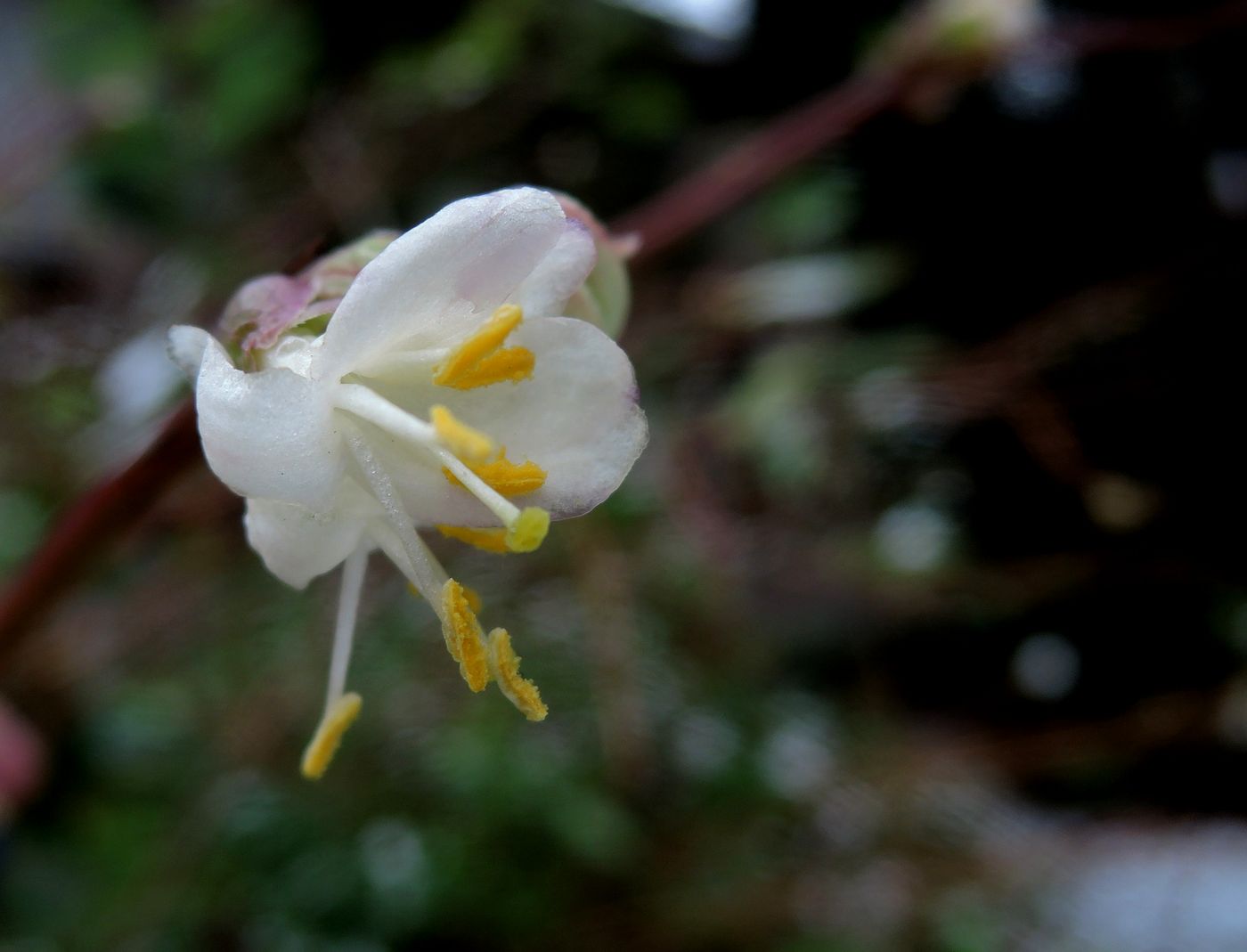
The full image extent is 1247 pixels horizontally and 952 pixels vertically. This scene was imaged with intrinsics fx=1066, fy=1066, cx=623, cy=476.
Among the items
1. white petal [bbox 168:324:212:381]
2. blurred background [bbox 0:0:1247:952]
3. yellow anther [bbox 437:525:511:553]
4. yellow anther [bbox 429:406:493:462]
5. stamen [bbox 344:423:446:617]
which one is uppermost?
white petal [bbox 168:324:212:381]

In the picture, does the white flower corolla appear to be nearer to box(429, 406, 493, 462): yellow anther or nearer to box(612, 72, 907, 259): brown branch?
box(429, 406, 493, 462): yellow anther

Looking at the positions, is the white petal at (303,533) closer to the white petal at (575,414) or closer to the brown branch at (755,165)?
the white petal at (575,414)

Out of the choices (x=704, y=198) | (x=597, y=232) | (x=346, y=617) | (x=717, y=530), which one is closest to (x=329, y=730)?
(x=346, y=617)

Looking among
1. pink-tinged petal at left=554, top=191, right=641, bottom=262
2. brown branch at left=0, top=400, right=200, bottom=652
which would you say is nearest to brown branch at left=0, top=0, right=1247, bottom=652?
brown branch at left=0, top=400, right=200, bottom=652

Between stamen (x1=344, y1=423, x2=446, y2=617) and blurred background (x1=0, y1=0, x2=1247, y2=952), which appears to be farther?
blurred background (x1=0, y1=0, x2=1247, y2=952)

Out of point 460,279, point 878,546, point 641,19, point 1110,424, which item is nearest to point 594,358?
point 460,279

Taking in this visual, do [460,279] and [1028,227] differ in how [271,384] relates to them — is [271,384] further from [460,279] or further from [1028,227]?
[1028,227]

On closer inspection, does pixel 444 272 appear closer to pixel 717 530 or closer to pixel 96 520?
pixel 96 520
